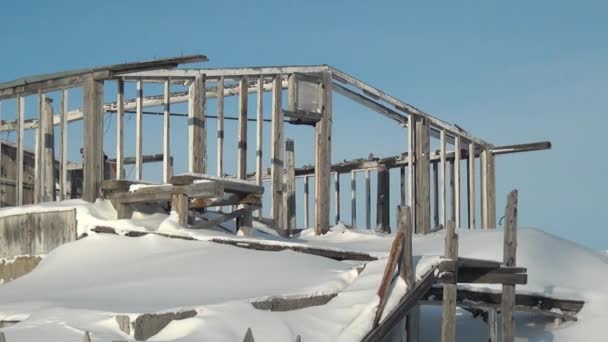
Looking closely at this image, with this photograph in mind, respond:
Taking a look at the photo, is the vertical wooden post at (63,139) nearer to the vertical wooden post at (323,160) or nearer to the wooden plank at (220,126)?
the wooden plank at (220,126)

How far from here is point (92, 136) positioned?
1838cm

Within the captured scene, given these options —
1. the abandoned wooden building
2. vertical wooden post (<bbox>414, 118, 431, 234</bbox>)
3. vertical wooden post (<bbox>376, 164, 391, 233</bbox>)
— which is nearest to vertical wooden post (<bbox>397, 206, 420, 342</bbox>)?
the abandoned wooden building

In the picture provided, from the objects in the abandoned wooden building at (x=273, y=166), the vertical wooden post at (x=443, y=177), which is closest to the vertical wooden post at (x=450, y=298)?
the abandoned wooden building at (x=273, y=166)

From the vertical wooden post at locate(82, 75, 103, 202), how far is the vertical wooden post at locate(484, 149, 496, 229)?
14327 millimetres

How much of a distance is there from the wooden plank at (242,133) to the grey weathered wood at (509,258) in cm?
634

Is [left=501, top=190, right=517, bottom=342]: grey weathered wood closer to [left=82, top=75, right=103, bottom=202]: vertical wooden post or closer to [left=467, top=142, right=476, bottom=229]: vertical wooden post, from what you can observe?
[left=82, top=75, right=103, bottom=202]: vertical wooden post

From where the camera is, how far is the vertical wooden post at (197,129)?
2089 centimetres

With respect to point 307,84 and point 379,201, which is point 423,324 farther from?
point 379,201

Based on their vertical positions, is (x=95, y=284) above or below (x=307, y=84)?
below

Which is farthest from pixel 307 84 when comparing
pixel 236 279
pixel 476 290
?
pixel 236 279

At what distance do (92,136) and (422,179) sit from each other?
10439mm

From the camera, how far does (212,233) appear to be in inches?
664

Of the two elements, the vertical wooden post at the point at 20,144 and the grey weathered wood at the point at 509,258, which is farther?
the vertical wooden post at the point at 20,144

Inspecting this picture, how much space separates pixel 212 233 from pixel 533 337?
6.36m
